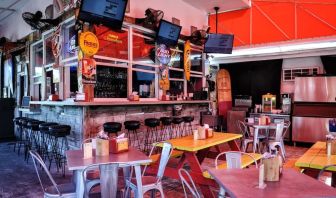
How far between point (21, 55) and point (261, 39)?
7468mm

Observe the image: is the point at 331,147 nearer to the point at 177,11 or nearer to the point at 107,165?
the point at 107,165

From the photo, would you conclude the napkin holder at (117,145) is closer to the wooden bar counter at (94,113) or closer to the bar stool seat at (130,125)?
the wooden bar counter at (94,113)

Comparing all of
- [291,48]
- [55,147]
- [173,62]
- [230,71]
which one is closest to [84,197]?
[55,147]

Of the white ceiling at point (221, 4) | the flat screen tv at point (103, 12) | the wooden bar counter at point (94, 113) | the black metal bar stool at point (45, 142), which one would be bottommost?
the black metal bar stool at point (45, 142)

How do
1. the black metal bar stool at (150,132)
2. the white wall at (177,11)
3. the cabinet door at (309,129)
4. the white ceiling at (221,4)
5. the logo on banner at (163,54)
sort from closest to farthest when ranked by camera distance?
the black metal bar stool at (150,132)
the white wall at (177,11)
the logo on banner at (163,54)
the cabinet door at (309,129)
the white ceiling at (221,4)

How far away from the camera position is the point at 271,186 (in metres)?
2.07

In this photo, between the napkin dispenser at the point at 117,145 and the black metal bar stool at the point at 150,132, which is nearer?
the napkin dispenser at the point at 117,145

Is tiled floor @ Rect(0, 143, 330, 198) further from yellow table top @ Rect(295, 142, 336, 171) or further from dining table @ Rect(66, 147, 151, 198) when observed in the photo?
dining table @ Rect(66, 147, 151, 198)

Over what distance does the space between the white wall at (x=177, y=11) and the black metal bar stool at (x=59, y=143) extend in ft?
9.67

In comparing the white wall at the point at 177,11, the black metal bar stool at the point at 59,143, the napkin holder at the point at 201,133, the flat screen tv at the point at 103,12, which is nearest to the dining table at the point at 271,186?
the napkin holder at the point at 201,133

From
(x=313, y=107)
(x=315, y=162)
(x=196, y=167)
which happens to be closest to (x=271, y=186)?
(x=315, y=162)

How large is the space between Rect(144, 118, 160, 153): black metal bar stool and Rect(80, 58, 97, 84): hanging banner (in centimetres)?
149

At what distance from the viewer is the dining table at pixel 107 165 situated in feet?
7.76

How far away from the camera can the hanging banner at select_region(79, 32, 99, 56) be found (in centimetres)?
520
